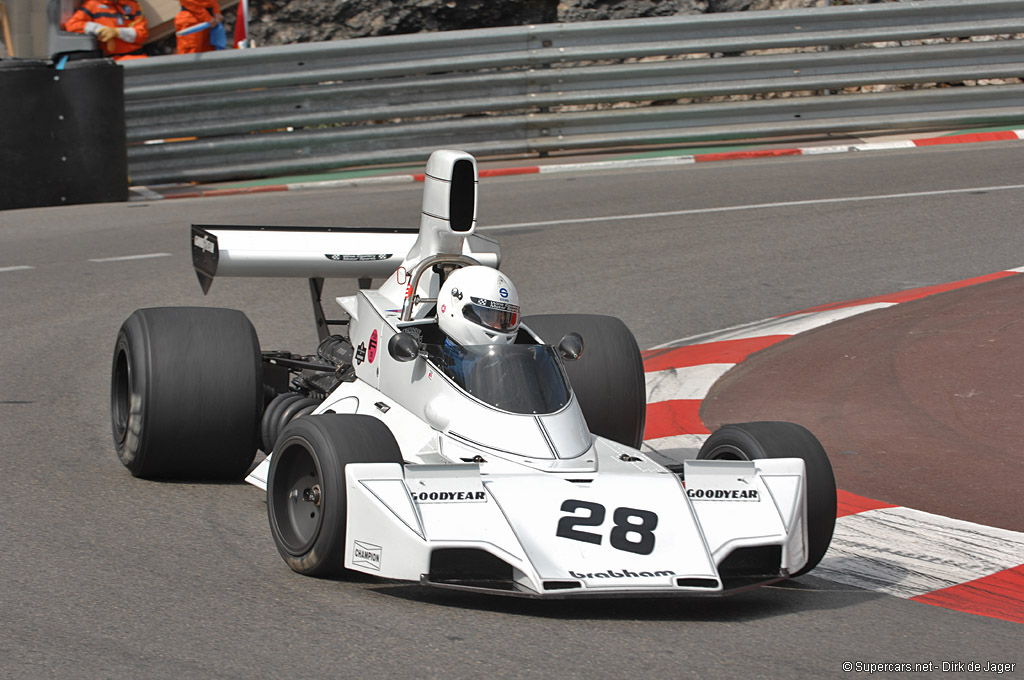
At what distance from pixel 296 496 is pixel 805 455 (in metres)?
1.90

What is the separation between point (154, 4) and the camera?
18438 millimetres

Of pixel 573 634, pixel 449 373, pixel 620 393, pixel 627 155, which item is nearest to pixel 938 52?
pixel 627 155

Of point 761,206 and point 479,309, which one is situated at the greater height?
point 479,309

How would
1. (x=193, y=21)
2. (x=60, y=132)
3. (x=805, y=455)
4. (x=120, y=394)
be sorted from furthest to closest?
(x=193, y=21) < (x=60, y=132) < (x=120, y=394) < (x=805, y=455)

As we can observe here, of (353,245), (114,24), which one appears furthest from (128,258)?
(114,24)

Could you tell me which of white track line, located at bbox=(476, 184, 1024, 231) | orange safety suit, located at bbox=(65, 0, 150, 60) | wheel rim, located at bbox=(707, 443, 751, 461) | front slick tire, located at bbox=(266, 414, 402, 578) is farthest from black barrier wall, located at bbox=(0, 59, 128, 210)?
wheel rim, located at bbox=(707, 443, 751, 461)

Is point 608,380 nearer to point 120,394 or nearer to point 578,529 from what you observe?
point 578,529

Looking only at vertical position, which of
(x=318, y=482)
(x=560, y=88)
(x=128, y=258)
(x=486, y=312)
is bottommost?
(x=128, y=258)

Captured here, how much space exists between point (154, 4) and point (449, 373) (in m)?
14.5

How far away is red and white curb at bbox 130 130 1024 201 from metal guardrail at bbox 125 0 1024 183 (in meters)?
0.27

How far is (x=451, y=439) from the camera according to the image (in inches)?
208

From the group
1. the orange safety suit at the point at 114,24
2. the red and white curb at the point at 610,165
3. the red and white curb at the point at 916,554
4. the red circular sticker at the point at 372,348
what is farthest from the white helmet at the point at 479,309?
the orange safety suit at the point at 114,24

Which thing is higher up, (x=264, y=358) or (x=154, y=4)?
(x=154, y=4)

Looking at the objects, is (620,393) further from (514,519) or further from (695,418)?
(514,519)
